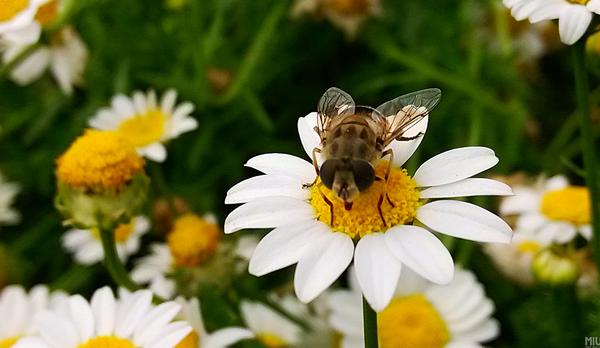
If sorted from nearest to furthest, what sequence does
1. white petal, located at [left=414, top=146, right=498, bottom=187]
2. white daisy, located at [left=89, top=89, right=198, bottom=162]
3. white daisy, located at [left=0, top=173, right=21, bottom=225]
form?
white petal, located at [left=414, top=146, right=498, bottom=187]
white daisy, located at [left=89, top=89, right=198, bottom=162]
white daisy, located at [left=0, top=173, right=21, bottom=225]

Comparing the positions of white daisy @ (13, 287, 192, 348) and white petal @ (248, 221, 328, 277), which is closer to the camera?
white petal @ (248, 221, 328, 277)

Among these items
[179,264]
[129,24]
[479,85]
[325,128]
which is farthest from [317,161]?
[129,24]

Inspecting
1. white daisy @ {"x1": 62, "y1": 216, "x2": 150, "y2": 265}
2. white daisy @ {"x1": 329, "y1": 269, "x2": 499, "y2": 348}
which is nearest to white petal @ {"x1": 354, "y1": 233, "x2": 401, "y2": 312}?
white daisy @ {"x1": 329, "y1": 269, "x2": 499, "y2": 348}

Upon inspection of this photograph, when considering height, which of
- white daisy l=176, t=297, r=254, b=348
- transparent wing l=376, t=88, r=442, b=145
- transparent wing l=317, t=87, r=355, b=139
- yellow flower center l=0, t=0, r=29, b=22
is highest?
yellow flower center l=0, t=0, r=29, b=22

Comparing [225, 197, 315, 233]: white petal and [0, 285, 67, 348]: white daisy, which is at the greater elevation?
[0, 285, 67, 348]: white daisy

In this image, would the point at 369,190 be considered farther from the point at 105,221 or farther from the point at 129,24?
the point at 129,24

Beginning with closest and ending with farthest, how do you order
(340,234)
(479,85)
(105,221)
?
1. (340,234)
2. (105,221)
3. (479,85)

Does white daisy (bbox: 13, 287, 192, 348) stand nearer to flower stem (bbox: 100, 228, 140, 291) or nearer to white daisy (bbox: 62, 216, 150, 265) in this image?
flower stem (bbox: 100, 228, 140, 291)
